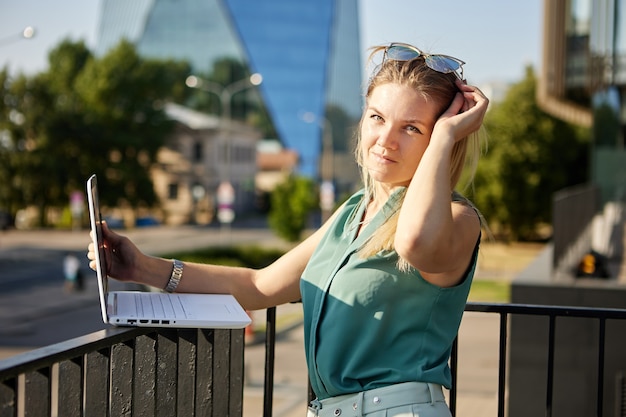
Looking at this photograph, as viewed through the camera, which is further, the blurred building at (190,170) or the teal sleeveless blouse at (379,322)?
the blurred building at (190,170)

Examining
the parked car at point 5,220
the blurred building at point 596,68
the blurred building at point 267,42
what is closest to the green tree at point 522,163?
the blurred building at point 596,68

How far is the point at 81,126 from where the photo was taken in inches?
2320

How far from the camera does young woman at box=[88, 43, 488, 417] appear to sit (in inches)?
79.7

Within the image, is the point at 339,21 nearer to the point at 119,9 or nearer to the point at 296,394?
the point at 119,9

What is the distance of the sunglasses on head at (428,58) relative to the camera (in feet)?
6.96

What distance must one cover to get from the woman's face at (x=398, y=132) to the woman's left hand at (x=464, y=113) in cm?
5

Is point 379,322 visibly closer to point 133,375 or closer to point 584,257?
point 133,375

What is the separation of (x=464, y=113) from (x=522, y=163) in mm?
50848

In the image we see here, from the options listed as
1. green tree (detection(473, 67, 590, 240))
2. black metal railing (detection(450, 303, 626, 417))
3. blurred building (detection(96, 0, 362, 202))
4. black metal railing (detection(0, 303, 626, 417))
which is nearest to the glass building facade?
blurred building (detection(96, 0, 362, 202))

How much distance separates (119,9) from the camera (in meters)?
87.8

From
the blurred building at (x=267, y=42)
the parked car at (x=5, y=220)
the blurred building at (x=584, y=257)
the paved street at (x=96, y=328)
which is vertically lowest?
the parked car at (x=5, y=220)

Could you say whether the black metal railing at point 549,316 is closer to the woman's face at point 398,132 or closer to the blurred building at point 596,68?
the woman's face at point 398,132

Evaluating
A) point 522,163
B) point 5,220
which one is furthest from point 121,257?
point 5,220

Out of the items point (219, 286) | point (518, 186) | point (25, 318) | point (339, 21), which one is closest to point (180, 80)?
point (339, 21)
